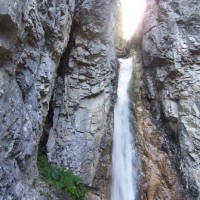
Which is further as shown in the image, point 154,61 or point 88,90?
point 154,61

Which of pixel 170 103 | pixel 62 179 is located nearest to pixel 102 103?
pixel 170 103

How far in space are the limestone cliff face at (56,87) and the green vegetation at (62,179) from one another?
1.44 feet

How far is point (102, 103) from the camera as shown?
955 cm

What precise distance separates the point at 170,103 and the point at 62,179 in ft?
16.1

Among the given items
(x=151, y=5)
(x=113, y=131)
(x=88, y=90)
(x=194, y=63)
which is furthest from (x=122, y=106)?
(x=151, y=5)

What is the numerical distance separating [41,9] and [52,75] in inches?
74.8

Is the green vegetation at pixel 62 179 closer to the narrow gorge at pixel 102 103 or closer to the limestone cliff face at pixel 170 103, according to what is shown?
the narrow gorge at pixel 102 103

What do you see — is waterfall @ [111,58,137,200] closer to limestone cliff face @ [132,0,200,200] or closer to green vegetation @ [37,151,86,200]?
limestone cliff face @ [132,0,200,200]

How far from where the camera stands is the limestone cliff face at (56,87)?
523cm

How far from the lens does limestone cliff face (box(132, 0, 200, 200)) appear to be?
29.3 feet

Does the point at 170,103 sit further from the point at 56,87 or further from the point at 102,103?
the point at 56,87

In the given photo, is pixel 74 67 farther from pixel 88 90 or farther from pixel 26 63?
pixel 26 63

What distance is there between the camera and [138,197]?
8.87m

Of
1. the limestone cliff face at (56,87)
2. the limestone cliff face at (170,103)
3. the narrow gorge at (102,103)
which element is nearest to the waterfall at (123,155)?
the narrow gorge at (102,103)
